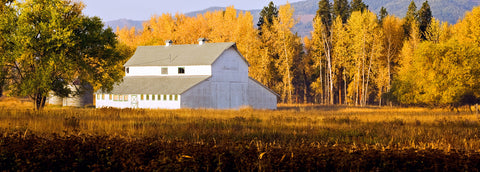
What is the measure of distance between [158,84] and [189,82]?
3.80 metres

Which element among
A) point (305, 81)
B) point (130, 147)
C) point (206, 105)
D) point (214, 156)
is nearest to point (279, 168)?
point (214, 156)

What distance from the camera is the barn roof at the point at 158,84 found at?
54.7 metres

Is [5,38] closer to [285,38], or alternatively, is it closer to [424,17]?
[285,38]

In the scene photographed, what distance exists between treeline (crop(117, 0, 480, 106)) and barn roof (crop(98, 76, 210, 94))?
18331 millimetres

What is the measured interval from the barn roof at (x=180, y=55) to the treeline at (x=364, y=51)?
13266 mm

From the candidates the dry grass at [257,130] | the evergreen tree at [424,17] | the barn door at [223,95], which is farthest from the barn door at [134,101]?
the evergreen tree at [424,17]

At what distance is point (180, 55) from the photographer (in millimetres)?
62562

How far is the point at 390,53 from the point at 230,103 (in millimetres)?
26344

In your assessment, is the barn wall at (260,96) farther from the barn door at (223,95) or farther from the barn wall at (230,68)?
the barn door at (223,95)

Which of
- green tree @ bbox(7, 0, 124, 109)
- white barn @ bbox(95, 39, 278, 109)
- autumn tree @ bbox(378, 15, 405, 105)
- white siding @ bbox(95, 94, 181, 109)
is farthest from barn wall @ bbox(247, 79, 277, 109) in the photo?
green tree @ bbox(7, 0, 124, 109)

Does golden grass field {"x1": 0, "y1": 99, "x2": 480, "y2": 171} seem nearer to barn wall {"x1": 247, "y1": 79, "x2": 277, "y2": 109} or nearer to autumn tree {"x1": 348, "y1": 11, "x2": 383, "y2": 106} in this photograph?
barn wall {"x1": 247, "y1": 79, "x2": 277, "y2": 109}

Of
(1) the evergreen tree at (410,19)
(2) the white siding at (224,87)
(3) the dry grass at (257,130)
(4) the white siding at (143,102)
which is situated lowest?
(3) the dry grass at (257,130)

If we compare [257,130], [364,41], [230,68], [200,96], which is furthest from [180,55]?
[257,130]

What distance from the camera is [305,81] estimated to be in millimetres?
95000
